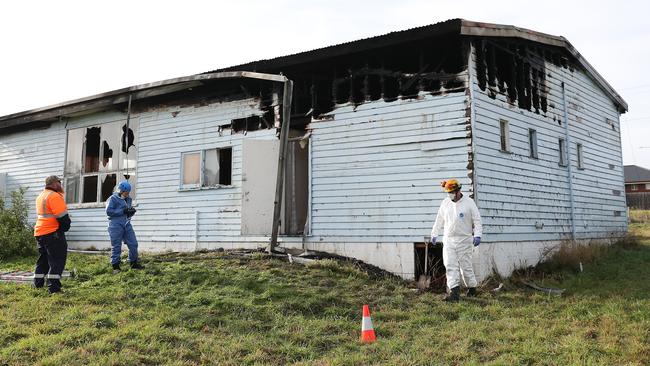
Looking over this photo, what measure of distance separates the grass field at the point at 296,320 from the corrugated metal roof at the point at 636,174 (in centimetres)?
4436

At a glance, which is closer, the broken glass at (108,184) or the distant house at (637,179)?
the broken glass at (108,184)

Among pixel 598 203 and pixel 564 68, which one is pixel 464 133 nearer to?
pixel 564 68

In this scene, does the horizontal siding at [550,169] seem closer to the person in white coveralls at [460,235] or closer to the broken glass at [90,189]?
the person in white coveralls at [460,235]

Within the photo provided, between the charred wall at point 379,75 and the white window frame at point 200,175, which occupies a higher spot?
the charred wall at point 379,75

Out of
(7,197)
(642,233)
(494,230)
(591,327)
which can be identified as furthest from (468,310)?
(7,197)

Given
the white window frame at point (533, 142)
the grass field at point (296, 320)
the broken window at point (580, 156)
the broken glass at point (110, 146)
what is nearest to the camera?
the grass field at point (296, 320)

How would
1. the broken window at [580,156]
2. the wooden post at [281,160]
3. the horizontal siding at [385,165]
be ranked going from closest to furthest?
the horizontal siding at [385,165] → the wooden post at [281,160] → the broken window at [580,156]

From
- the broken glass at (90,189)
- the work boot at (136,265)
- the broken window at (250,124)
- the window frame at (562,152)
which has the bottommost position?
the work boot at (136,265)

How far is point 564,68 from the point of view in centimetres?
1332

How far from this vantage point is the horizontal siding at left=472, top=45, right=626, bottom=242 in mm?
9828

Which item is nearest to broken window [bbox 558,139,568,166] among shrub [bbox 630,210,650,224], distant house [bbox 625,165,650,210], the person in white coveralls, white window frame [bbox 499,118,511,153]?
white window frame [bbox 499,118,511,153]

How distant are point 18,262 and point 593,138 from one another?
47.5 feet

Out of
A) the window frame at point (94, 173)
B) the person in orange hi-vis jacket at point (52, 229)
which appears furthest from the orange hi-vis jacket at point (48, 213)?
the window frame at point (94, 173)

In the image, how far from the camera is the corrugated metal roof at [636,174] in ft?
158
